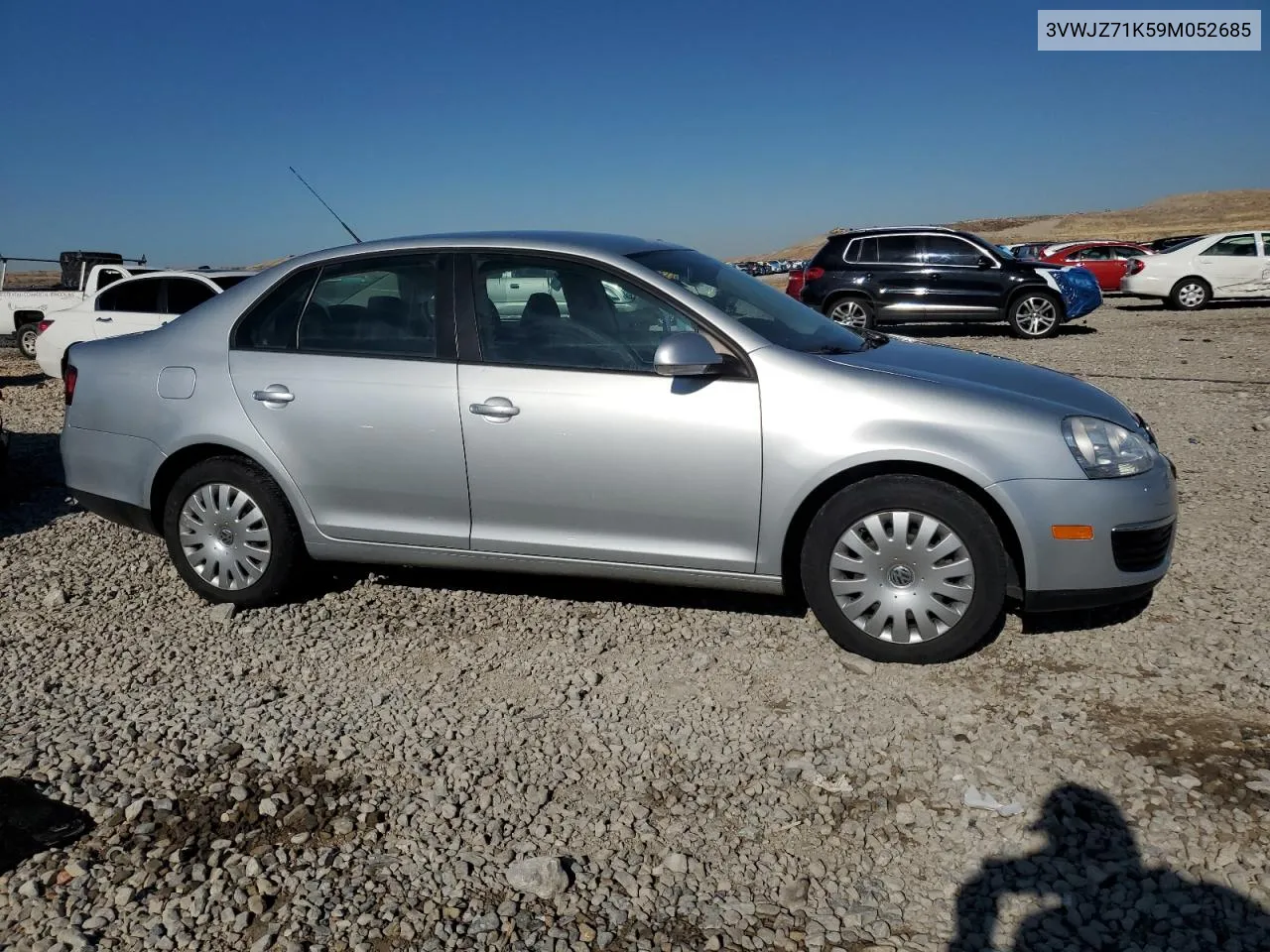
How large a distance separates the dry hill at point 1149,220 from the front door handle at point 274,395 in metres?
70.4

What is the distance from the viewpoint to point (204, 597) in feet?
16.2

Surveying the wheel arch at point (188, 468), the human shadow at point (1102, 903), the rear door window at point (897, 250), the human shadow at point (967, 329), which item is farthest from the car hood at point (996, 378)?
the human shadow at point (967, 329)

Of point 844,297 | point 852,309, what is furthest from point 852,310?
point 844,297

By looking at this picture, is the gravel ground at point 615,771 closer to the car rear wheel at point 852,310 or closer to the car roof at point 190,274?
the car roof at point 190,274

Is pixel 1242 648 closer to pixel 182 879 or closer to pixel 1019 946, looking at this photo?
pixel 1019 946

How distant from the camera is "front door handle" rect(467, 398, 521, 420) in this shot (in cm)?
424

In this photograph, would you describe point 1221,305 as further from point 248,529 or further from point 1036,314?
point 248,529

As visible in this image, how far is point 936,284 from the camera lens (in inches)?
644

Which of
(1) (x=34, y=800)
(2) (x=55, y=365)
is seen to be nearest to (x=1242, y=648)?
(1) (x=34, y=800)

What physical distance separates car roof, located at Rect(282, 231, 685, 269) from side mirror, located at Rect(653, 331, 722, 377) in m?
0.69

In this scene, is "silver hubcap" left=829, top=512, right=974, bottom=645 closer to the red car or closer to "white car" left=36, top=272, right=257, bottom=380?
"white car" left=36, top=272, right=257, bottom=380

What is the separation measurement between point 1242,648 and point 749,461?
6.83 feet

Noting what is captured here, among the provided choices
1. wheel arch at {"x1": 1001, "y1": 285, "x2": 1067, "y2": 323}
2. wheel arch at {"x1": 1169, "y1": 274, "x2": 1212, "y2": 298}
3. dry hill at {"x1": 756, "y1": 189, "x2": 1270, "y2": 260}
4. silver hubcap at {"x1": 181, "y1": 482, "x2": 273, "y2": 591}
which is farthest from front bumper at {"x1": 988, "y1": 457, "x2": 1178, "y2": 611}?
dry hill at {"x1": 756, "y1": 189, "x2": 1270, "y2": 260}

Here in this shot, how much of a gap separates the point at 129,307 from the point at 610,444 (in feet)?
33.2
